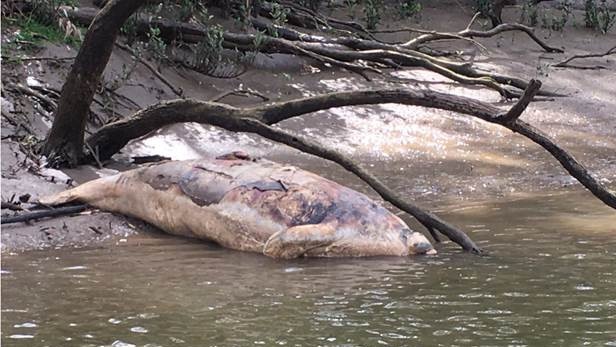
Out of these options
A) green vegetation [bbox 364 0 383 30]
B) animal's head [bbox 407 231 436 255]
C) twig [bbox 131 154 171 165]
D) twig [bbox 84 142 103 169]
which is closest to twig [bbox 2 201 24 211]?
twig [bbox 84 142 103 169]

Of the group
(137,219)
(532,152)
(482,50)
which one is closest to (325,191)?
(137,219)

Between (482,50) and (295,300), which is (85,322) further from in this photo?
(482,50)

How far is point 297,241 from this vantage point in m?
5.98

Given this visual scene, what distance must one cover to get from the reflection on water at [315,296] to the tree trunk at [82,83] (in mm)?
1568

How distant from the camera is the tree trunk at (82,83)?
7.28m

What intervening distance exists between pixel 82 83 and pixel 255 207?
2066mm

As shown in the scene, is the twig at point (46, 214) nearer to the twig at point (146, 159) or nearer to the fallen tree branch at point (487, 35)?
the twig at point (146, 159)

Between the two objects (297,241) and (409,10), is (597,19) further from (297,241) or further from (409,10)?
(297,241)

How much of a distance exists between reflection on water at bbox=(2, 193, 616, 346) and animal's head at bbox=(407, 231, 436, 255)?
12 centimetres

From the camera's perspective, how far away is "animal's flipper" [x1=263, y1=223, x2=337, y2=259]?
5.99 metres

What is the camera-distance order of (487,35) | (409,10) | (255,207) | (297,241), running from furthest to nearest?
(409,10)
(487,35)
(255,207)
(297,241)

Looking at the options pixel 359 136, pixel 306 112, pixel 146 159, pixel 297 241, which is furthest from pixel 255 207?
pixel 359 136

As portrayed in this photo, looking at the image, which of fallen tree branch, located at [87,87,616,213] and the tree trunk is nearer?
fallen tree branch, located at [87,87,616,213]

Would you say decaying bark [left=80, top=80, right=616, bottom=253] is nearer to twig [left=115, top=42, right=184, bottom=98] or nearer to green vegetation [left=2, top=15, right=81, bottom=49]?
twig [left=115, top=42, right=184, bottom=98]
